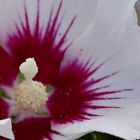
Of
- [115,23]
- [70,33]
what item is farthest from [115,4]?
[70,33]

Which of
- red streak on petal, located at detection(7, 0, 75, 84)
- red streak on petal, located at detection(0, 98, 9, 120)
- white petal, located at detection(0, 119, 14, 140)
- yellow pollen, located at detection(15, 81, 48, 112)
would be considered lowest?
white petal, located at detection(0, 119, 14, 140)

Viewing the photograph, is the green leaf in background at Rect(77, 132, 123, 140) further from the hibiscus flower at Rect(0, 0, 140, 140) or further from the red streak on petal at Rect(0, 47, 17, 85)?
the red streak on petal at Rect(0, 47, 17, 85)

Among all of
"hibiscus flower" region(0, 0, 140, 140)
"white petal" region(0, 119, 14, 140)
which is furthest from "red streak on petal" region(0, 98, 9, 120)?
"white petal" region(0, 119, 14, 140)

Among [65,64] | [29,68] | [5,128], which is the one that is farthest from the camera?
[65,64]

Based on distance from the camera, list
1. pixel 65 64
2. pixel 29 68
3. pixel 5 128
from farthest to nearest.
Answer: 1. pixel 65 64
2. pixel 29 68
3. pixel 5 128

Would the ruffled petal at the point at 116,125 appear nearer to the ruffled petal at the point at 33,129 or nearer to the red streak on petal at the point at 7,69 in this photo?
the ruffled petal at the point at 33,129

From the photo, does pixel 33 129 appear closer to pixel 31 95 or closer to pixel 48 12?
pixel 31 95

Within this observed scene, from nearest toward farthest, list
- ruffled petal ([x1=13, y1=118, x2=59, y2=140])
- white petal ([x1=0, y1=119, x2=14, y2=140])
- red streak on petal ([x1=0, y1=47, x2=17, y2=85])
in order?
1. white petal ([x1=0, y1=119, x2=14, y2=140])
2. ruffled petal ([x1=13, y1=118, x2=59, y2=140])
3. red streak on petal ([x1=0, y1=47, x2=17, y2=85])

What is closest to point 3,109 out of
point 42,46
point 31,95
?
point 31,95

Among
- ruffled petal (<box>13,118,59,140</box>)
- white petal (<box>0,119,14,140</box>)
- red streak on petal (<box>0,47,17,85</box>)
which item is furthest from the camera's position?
red streak on petal (<box>0,47,17,85</box>)

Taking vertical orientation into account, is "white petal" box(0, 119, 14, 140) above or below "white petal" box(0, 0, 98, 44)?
below
